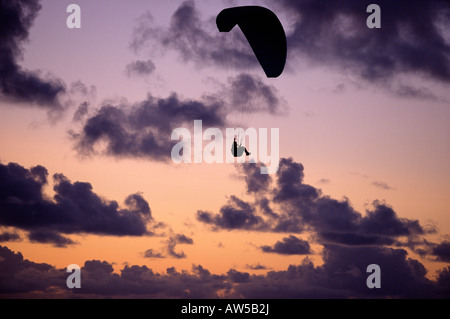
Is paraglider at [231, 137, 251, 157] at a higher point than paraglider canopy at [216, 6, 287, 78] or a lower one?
lower

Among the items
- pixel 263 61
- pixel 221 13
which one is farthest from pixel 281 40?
pixel 221 13

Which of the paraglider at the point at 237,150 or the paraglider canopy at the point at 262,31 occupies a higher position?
the paraglider canopy at the point at 262,31

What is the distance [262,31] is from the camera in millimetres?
38375

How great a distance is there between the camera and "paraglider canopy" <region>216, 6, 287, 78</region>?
37469mm

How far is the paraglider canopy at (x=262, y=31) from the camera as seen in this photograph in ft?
123

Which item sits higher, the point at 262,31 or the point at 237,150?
the point at 262,31
